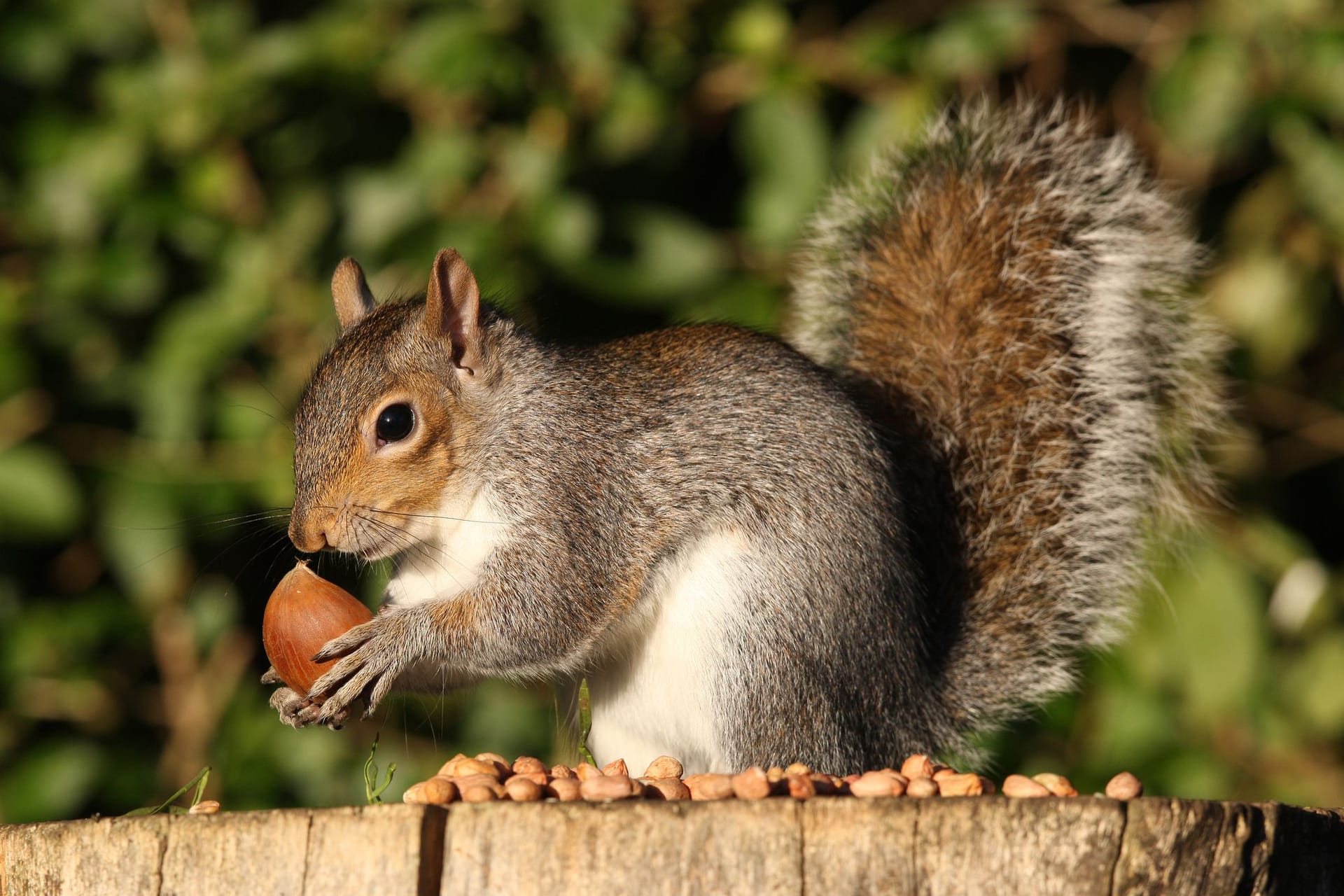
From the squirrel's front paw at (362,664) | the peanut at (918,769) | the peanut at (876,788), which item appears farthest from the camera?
the squirrel's front paw at (362,664)

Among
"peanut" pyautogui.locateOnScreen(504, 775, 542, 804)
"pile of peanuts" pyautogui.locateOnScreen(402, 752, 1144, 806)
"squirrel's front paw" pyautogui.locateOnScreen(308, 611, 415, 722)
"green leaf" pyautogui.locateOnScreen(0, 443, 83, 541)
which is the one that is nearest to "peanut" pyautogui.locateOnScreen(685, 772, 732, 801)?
"pile of peanuts" pyautogui.locateOnScreen(402, 752, 1144, 806)

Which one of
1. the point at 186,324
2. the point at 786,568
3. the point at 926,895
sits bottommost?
the point at 926,895

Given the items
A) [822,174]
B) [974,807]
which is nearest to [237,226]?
[822,174]

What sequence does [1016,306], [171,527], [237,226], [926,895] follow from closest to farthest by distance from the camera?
[926,895], [1016,306], [171,527], [237,226]

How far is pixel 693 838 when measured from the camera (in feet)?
2.99

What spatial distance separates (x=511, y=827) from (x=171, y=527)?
119 centimetres

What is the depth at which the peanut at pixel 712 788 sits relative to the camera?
1.02 meters

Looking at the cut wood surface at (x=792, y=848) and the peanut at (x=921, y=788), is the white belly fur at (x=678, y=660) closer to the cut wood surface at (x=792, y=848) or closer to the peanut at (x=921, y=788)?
the peanut at (x=921, y=788)

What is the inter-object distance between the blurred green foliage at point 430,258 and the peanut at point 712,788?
92 cm

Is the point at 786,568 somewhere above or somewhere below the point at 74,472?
below

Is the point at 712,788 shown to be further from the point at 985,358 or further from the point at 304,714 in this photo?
the point at 985,358

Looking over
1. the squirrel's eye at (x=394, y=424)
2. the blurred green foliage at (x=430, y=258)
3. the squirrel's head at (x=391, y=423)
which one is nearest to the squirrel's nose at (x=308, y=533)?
the squirrel's head at (x=391, y=423)

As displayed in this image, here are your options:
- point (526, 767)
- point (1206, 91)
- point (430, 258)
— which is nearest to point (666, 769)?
point (526, 767)

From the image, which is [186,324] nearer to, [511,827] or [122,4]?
[122,4]
